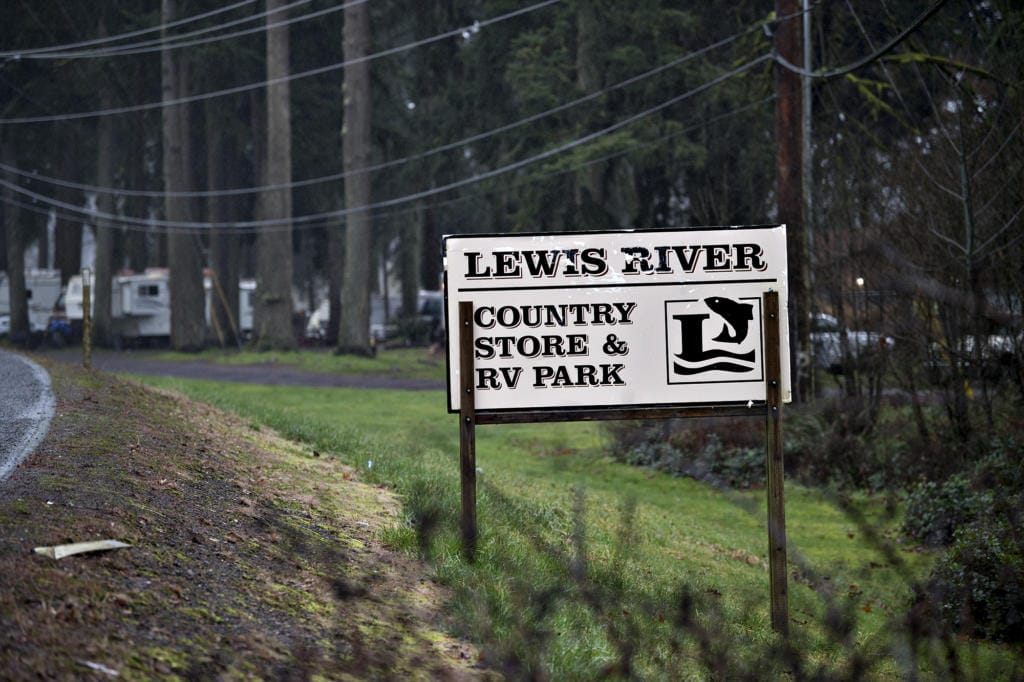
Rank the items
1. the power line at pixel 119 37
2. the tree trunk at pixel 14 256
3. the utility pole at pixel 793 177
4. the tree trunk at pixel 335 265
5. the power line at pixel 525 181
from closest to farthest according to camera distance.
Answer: the utility pole at pixel 793 177 < the power line at pixel 525 181 < the power line at pixel 119 37 < the tree trunk at pixel 335 265 < the tree trunk at pixel 14 256

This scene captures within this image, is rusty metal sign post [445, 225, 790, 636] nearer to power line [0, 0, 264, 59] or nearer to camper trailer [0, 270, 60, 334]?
power line [0, 0, 264, 59]

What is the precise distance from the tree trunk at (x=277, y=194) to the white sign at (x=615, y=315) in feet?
112

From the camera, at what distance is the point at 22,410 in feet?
36.6

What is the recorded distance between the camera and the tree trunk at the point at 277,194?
41344 mm

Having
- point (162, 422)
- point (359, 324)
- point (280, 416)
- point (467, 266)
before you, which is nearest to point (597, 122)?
point (359, 324)

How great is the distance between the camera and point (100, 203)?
53.2 meters

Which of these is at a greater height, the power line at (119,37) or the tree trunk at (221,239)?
the power line at (119,37)

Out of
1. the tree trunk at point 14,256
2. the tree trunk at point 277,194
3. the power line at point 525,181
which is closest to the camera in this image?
the power line at point 525,181

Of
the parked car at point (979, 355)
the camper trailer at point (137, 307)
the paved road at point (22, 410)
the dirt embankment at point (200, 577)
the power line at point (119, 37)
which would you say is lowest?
the dirt embankment at point (200, 577)

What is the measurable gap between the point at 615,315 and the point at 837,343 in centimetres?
1040

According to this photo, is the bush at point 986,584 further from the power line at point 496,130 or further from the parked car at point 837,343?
the power line at point 496,130

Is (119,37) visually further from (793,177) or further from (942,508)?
(942,508)

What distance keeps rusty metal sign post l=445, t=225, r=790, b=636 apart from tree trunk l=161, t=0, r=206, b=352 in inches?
1561

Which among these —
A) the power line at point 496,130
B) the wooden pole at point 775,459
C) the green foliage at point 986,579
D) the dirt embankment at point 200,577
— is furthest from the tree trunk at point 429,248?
the wooden pole at point 775,459
